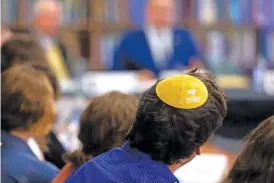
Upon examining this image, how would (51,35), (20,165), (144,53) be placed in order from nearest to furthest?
(20,165), (144,53), (51,35)

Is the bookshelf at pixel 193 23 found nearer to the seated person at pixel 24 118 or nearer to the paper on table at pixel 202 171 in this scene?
the paper on table at pixel 202 171

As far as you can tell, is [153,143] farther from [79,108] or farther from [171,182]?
[79,108]

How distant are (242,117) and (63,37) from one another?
2724 mm

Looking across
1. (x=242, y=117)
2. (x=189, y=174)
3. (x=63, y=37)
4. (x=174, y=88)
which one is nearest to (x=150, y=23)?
(x=63, y=37)

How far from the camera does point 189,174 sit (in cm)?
227

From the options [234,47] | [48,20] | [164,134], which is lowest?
[234,47]

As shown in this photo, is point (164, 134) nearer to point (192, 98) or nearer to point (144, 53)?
point (192, 98)

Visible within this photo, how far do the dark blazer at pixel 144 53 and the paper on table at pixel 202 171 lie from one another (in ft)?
7.80

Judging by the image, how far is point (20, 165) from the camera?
2041 millimetres

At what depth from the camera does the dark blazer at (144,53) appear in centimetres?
481

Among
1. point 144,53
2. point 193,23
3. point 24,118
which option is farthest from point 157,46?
point 24,118

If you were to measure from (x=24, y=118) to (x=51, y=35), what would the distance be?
3087 millimetres

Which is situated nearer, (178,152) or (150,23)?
(178,152)

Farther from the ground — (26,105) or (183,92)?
(183,92)
